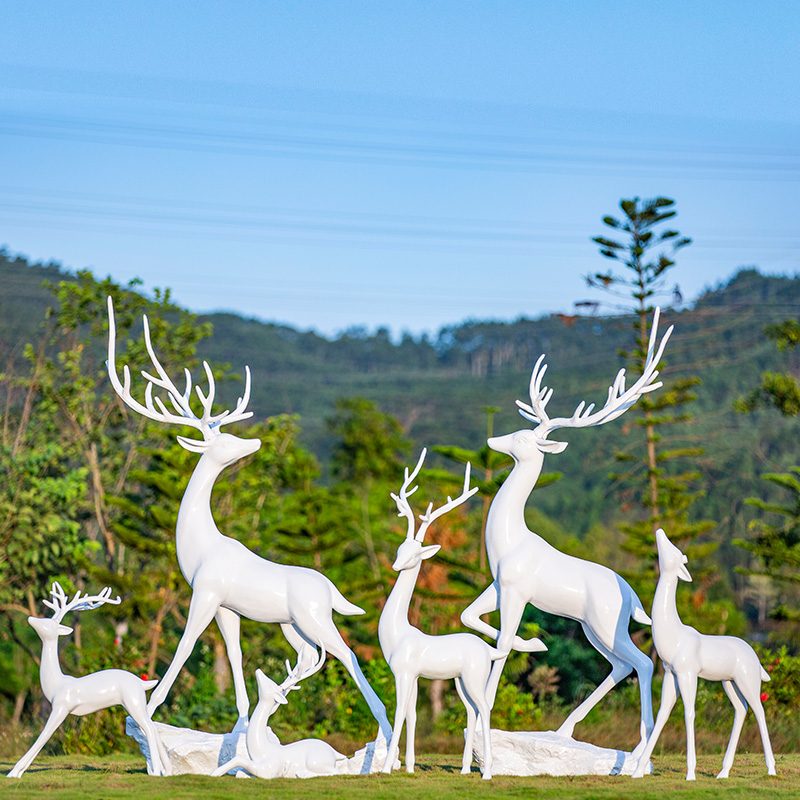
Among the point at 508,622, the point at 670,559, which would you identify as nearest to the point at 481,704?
the point at 508,622

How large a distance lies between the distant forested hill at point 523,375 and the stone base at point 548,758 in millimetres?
24557

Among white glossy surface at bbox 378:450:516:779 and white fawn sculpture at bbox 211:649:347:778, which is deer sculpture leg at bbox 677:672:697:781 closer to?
white glossy surface at bbox 378:450:516:779

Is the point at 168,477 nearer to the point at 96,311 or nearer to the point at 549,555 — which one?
the point at 96,311

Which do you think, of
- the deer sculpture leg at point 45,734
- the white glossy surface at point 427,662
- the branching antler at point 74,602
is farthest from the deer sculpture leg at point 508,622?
the deer sculpture leg at point 45,734

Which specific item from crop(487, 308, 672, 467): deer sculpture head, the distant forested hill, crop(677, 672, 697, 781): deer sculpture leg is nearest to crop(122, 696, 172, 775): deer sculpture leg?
crop(487, 308, 672, 467): deer sculpture head

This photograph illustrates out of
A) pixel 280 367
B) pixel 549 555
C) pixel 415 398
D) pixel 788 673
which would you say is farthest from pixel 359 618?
pixel 280 367

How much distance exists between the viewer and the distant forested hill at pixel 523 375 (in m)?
49.1

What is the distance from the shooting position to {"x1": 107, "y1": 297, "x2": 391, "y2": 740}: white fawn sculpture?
8.72m

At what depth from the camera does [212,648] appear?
18797mm

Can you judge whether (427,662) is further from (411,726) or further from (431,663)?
(411,726)

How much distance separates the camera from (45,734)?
7.93 meters

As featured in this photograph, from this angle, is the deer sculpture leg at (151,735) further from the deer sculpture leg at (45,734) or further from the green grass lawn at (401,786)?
the deer sculpture leg at (45,734)

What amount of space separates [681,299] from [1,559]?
40.0 ft

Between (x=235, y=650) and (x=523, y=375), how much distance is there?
65.4 m
